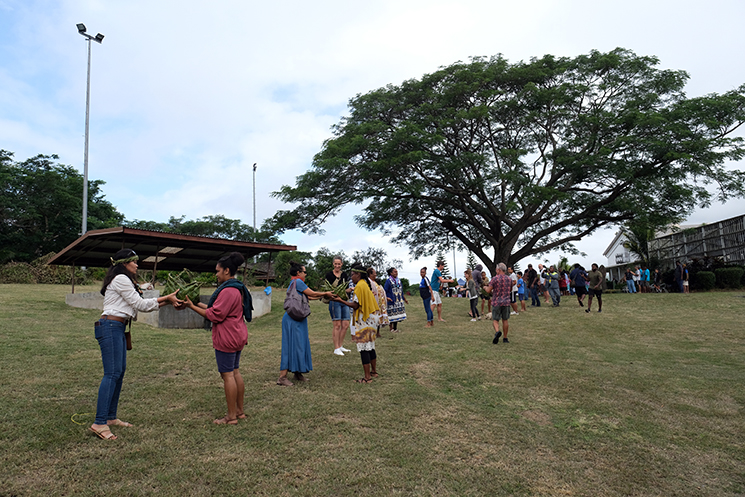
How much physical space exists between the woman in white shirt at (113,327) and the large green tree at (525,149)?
54.7ft

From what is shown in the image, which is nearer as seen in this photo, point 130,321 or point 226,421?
point 130,321

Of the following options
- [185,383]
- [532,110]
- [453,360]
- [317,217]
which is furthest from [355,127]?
[185,383]

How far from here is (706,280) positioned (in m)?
22.0

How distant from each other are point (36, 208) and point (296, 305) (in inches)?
1563

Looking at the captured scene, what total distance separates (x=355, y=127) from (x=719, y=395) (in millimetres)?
18948

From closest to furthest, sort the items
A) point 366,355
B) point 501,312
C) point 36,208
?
point 366,355 → point 501,312 → point 36,208

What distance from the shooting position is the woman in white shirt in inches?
165

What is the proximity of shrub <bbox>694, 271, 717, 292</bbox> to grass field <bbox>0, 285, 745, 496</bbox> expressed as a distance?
15.3 metres

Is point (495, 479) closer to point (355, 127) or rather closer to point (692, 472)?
point (692, 472)

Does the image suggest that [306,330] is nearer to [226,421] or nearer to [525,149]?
[226,421]

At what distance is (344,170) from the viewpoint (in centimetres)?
2219

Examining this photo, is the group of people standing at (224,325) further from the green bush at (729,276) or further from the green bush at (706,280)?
the green bush at (729,276)

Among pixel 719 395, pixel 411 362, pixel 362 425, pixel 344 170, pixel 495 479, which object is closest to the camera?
pixel 495 479

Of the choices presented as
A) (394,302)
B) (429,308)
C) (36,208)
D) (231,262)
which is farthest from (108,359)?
(36,208)
